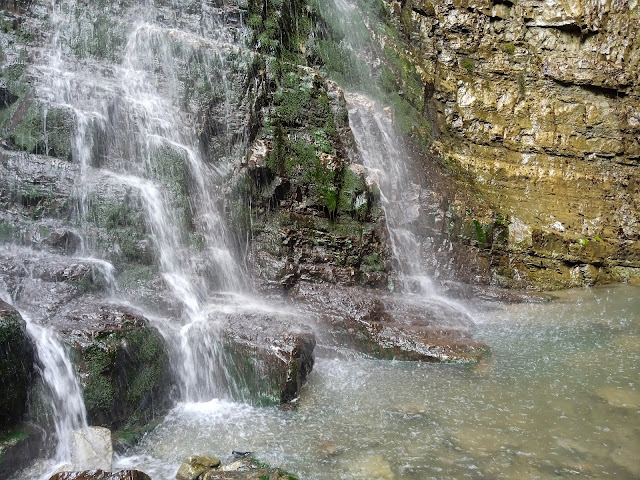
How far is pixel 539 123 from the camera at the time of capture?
16.1 m

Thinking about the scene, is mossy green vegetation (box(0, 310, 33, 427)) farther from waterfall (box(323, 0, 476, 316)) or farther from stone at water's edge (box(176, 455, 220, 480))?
waterfall (box(323, 0, 476, 316))

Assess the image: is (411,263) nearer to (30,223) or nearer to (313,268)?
(313,268)

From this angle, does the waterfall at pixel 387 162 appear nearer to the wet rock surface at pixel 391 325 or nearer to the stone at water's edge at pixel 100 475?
the wet rock surface at pixel 391 325

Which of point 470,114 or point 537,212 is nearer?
point 537,212

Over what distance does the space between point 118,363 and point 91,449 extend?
1.17m

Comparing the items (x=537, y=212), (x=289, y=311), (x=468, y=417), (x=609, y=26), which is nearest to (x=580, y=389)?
(x=468, y=417)

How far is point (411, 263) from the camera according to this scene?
12.5 meters

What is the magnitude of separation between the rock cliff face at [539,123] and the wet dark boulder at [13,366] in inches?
448

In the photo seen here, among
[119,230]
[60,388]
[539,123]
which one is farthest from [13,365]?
[539,123]

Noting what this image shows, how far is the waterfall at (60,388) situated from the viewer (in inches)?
226

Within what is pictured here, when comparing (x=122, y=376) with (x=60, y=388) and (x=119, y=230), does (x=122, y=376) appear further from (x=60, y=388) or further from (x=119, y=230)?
(x=119, y=230)

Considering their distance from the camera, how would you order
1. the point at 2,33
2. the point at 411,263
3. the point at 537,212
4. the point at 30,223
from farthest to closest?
the point at 537,212, the point at 411,263, the point at 2,33, the point at 30,223

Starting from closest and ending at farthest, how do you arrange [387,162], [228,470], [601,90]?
[228,470], [387,162], [601,90]

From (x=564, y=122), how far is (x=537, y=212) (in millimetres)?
3576
